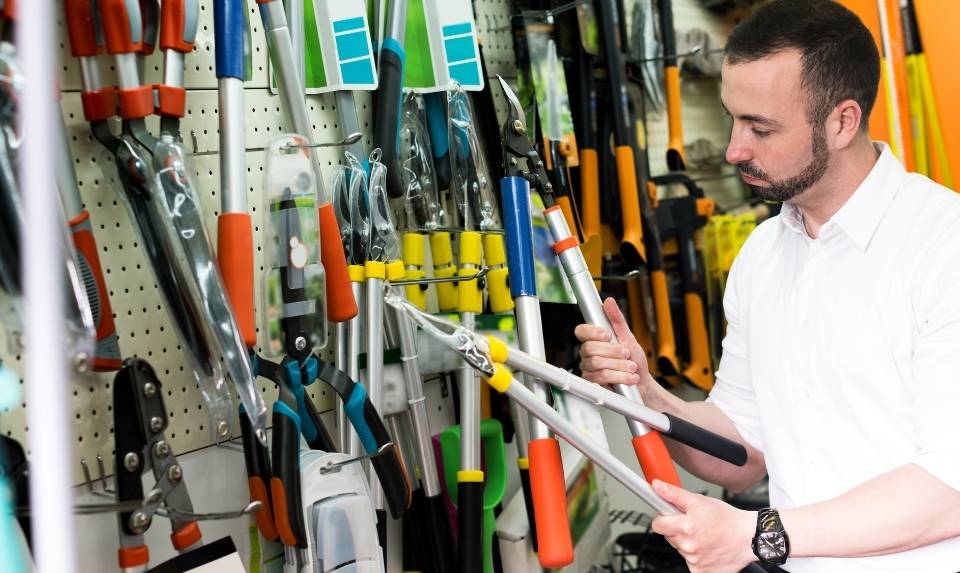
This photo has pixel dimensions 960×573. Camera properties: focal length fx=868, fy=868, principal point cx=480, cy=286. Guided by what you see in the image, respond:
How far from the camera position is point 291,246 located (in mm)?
1056

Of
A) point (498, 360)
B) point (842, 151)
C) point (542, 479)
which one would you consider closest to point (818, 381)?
point (842, 151)

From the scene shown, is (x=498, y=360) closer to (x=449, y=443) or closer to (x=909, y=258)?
(x=449, y=443)

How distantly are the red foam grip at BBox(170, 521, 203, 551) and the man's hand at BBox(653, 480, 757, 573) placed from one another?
0.59 m

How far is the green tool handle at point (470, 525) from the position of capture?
1329 mm

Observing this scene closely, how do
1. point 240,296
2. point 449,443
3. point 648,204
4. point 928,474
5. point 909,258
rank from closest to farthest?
point 240,296
point 928,474
point 909,258
point 449,443
point 648,204

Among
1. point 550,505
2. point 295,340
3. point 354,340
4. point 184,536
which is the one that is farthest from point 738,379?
point 184,536

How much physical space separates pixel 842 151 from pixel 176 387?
1024 millimetres

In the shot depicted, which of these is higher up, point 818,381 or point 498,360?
point 498,360

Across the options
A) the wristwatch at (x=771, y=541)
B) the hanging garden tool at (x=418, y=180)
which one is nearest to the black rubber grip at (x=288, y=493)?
the hanging garden tool at (x=418, y=180)

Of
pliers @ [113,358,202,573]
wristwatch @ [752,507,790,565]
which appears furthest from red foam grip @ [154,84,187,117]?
wristwatch @ [752,507,790,565]

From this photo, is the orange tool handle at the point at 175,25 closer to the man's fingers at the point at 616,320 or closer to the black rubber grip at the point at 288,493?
the black rubber grip at the point at 288,493

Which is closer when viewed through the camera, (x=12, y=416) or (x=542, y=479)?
(x=12, y=416)

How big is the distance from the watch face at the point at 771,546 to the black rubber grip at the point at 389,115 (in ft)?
2.48

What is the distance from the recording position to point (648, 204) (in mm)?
2064
